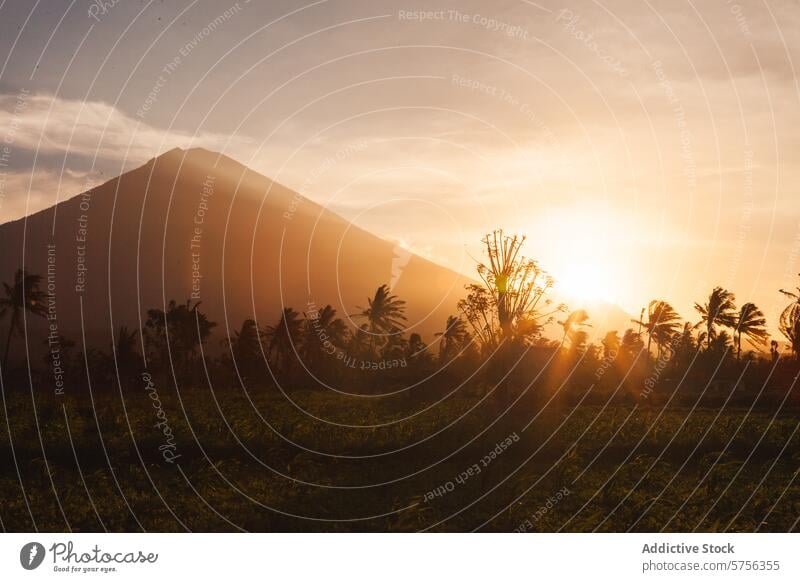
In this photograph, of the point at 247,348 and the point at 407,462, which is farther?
the point at 247,348

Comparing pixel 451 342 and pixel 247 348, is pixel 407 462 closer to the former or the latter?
pixel 451 342

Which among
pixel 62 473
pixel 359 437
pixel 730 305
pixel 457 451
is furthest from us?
pixel 730 305

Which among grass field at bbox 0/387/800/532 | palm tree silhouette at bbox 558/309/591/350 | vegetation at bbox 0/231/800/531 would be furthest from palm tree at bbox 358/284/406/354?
grass field at bbox 0/387/800/532

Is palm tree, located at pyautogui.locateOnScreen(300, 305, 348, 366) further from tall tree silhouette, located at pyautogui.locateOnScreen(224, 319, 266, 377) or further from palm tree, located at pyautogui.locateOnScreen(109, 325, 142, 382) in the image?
palm tree, located at pyautogui.locateOnScreen(109, 325, 142, 382)

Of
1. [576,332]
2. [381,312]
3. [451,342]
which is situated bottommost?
[451,342]

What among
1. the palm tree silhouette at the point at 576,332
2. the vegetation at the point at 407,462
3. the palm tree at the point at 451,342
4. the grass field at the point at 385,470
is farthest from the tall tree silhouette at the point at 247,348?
the grass field at the point at 385,470

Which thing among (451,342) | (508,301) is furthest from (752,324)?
(508,301)

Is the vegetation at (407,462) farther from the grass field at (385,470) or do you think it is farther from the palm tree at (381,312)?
the palm tree at (381,312)

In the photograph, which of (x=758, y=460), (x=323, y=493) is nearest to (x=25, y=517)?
→ (x=323, y=493)

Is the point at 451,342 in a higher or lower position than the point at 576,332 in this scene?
lower

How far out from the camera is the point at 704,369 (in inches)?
3957
